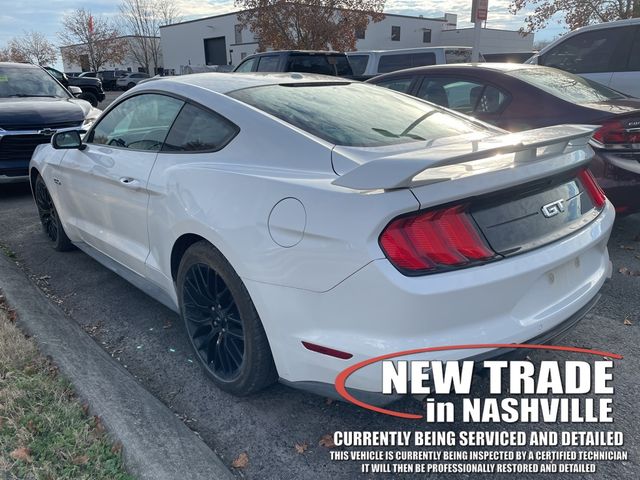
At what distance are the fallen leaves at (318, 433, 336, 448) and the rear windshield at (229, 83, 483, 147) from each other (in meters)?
1.35

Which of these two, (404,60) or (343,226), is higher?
(404,60)

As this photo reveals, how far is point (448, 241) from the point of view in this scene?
6.36 ft

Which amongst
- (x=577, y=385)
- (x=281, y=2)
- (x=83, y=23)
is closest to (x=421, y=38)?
(x=281, y=2)

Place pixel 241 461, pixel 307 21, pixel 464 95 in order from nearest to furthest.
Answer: pixel 241 461 → pixel 464 95 → pixel 307 21

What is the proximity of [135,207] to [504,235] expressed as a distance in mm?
2123

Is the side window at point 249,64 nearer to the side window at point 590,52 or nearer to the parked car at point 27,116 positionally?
the parked car at point 27,116

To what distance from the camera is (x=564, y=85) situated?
492cm

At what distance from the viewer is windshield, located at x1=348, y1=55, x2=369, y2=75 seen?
1314cm

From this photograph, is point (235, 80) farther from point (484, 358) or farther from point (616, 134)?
point (616, 134)

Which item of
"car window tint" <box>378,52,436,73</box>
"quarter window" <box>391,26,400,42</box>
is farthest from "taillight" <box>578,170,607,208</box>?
"quarter window" <box>391,26,400,42</box>

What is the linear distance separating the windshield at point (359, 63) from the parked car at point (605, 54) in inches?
243

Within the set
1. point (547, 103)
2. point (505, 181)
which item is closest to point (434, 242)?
Result: point (505, 181)

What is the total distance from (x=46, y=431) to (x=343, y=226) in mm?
1583

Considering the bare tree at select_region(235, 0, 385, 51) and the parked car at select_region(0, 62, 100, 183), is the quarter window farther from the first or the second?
the parked car at select_region(0, 62, 100, 183)
